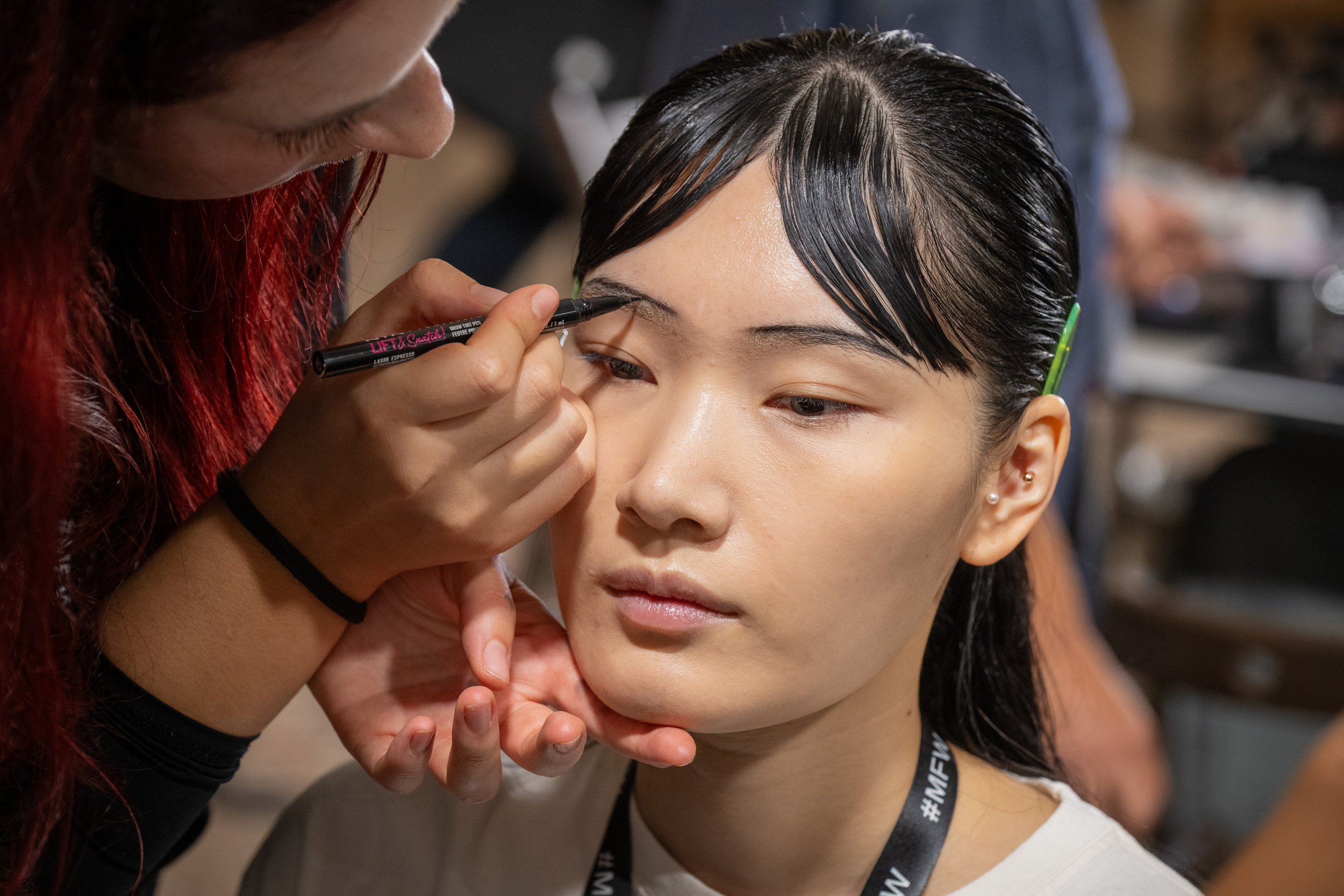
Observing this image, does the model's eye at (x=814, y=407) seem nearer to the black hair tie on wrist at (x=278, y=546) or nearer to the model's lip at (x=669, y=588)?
the model's lip at (x=669, y=588)

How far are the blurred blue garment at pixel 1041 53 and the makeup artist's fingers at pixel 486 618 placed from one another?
0.95 metres

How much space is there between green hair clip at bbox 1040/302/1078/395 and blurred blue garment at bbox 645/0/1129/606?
61 centimetres

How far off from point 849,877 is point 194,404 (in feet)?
2.24

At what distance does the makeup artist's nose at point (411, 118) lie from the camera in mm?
776

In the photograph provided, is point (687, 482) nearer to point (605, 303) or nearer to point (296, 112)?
point (605, 303)

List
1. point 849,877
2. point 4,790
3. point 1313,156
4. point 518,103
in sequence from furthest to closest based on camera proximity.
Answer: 1. point 1313,156
2. point 518,103
3. point 849,877
4. point 4,790

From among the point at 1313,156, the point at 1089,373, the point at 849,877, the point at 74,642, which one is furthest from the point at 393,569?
the point at 1313,156

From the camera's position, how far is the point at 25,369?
0.67 meters

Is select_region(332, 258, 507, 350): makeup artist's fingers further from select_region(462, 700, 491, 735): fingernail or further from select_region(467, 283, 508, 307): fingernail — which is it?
select_region(462, 700, 491, 735): fingernail

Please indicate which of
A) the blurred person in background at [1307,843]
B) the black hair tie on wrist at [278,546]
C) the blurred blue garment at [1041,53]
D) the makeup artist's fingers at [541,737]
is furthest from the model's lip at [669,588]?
the blurred blue garment at [1041,53]

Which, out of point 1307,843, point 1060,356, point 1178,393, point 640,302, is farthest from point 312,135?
point 1178,393

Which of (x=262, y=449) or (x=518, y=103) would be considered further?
(x=518, y=103)

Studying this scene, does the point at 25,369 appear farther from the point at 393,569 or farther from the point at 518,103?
the point at 518,103

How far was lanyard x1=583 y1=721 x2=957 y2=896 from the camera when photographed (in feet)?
2.97
